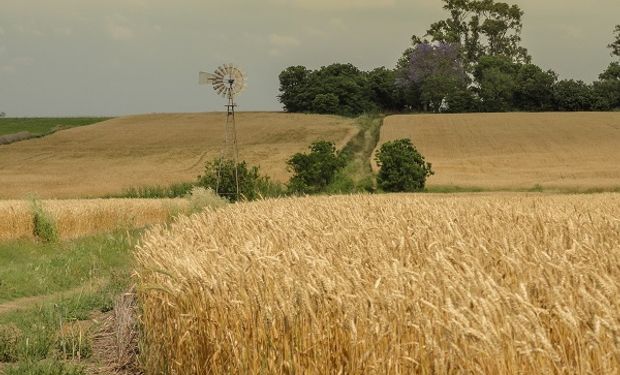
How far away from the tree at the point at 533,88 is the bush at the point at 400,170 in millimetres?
53674

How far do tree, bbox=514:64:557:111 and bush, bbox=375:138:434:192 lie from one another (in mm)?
53674

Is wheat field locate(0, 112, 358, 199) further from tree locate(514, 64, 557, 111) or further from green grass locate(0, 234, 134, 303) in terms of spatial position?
tree locate(514, 64, 557, 111)

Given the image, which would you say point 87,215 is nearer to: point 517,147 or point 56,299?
point 56,299

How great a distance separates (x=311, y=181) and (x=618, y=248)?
36637 millimetres

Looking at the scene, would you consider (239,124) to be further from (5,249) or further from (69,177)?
(5,249)

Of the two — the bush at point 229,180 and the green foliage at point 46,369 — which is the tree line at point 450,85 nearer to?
the bush at point 229,180

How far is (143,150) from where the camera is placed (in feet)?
228

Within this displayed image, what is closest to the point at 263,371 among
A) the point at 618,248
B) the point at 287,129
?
the point at 618,248

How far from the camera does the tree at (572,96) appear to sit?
93.9 m

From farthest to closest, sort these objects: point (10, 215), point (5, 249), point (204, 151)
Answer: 1. point (204, 151)
2. point (10, 215)
3. point (5, 249)

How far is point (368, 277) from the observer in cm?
547

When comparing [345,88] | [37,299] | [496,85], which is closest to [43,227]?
[37,299]

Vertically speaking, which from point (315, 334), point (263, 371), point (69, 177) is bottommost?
point (69, 177)

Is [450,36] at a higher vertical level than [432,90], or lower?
higher
